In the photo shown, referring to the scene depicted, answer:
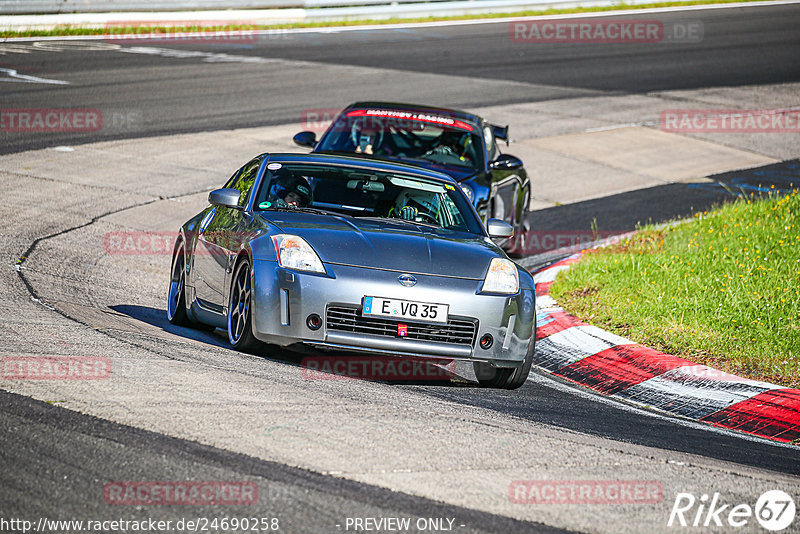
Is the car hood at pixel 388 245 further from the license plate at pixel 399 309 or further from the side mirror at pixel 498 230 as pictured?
the side mirror at pixel 498 230

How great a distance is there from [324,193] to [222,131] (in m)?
9.41

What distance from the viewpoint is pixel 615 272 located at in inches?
408

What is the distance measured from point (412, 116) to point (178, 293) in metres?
4.23

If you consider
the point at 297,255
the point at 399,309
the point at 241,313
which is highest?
the point at 297,255

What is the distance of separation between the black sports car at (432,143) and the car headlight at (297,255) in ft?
14.4

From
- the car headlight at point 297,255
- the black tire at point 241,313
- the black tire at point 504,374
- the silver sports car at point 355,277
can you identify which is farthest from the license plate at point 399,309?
the black tire at point 241,313

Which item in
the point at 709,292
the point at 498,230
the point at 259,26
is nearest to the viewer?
the point at 498,230

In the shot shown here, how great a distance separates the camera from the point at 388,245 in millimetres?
6922

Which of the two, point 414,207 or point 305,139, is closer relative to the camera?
point 414,207

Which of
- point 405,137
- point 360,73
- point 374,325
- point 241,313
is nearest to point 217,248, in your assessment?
point 241,313

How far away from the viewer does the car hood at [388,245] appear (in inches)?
265

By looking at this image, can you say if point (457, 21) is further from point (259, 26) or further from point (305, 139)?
point (305, 139)

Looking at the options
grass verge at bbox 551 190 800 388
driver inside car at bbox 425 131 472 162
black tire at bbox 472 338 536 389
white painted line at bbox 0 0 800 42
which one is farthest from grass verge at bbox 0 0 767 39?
Result: black tire at bbox 472 338 536 389

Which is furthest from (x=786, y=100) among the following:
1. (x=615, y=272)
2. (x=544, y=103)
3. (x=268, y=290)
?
(x=268, y=290)
